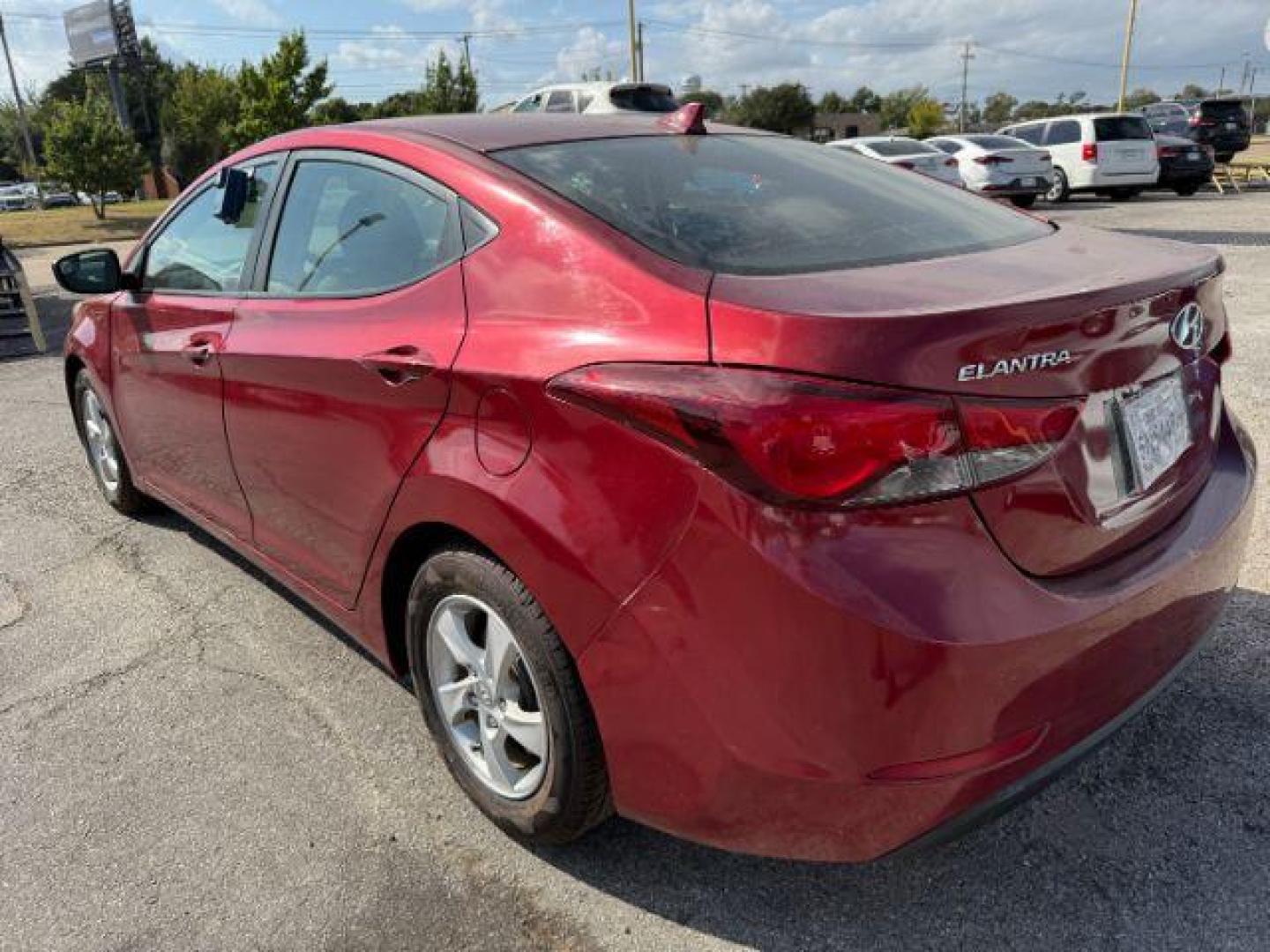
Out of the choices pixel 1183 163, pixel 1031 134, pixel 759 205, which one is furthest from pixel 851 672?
pixel 1183 163

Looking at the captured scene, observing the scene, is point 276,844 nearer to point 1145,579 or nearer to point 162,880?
point 162,880

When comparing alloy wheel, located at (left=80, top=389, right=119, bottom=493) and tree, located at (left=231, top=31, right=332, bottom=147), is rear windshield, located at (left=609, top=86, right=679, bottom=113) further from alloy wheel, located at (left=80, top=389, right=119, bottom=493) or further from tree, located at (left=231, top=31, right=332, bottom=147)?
tree, located at (left=231, top=31, right=332, bottom=147)

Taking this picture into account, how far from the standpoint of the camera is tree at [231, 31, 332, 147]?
3341 centimetres

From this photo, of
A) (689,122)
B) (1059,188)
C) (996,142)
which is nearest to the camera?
(689,122)

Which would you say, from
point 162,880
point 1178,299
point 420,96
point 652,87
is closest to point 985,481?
point 1178,299

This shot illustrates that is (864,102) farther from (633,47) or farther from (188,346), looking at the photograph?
(188,346)

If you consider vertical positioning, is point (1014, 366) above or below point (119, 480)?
above

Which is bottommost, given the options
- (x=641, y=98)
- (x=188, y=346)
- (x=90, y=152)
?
(x=188, y=346)

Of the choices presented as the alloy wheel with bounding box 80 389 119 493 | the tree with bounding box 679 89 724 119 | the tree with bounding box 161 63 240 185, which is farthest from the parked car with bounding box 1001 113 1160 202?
the tree with bounding box 161 63 240 185

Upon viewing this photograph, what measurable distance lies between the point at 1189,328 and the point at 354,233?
6.57ft

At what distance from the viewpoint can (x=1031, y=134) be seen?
66.5ft

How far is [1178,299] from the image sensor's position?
1954 millimetres

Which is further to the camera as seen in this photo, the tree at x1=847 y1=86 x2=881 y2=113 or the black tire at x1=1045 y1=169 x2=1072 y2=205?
the tree at x1=847 y1=86 x2=881 y2=113

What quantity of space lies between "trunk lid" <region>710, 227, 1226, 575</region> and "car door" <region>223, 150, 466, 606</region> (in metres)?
0.79
